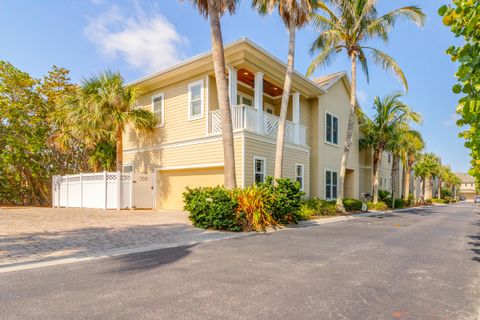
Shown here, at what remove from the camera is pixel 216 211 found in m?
9.57

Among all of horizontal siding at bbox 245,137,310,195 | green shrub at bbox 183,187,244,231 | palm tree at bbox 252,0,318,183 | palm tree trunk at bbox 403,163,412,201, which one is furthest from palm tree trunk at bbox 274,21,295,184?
palm tree trunk at bbox 403,163,412,201

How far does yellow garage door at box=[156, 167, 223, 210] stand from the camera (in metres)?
14.7

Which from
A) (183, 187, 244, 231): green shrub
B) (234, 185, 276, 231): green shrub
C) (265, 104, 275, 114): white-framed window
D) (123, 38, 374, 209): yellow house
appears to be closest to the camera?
(183, 187, 244, 231): green shrub

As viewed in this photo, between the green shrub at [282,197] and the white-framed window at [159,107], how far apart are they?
866cm

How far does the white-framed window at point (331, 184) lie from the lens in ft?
65.8

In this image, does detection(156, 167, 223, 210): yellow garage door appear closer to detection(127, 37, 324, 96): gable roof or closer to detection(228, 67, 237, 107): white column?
detection(228, 67, 237, 107): white column

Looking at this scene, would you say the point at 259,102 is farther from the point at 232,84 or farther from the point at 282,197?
the point at 282,197

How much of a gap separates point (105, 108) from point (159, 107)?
3043 millimetres

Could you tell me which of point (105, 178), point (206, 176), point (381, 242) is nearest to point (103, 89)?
point (105, 178)

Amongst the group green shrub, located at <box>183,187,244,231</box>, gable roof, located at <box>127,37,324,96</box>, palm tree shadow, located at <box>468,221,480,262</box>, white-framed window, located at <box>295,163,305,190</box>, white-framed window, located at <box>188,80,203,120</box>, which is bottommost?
palm tree shadow, located at <box>468,221,480,262</box>

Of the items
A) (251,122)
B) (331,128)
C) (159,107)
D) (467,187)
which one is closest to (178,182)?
(159,107)

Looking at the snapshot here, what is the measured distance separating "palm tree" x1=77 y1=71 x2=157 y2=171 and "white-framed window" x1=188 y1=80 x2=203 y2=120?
2939 millimetres

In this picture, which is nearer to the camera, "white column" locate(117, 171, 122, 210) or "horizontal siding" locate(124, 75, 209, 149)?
"horizontal siding" locate(124, 75, 209, 149)

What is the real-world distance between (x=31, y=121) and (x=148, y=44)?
1075 cm
